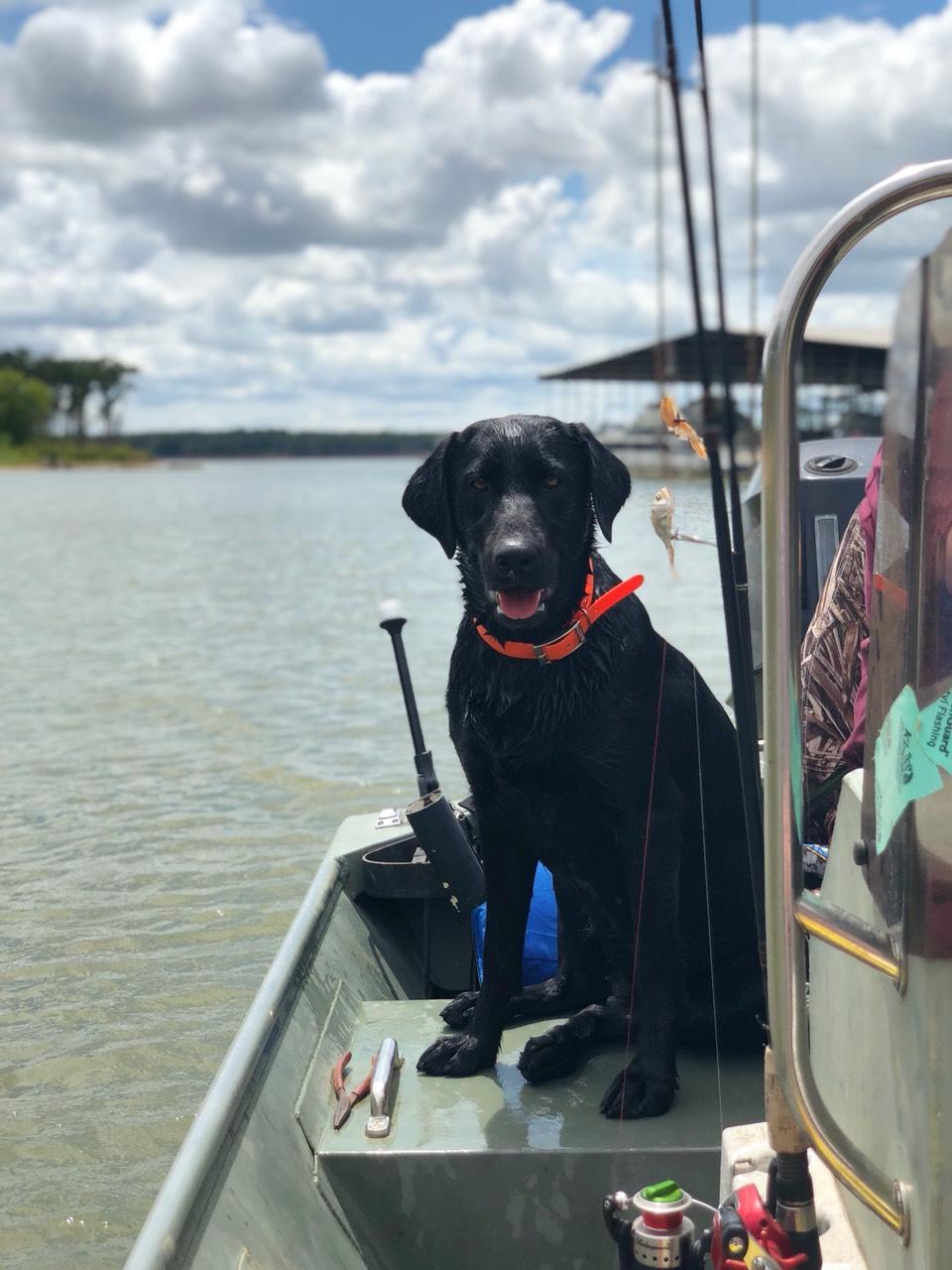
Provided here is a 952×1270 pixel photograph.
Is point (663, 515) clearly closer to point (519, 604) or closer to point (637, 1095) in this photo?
point (519, 604)

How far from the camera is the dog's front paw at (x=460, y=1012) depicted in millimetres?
3617

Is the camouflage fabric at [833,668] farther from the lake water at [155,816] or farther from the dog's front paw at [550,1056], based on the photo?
the dog's front paw at [550,1056]

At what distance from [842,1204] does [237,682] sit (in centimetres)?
1447

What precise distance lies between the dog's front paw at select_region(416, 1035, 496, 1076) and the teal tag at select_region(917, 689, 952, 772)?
6.91ft

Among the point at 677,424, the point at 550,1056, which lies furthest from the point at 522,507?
the point at 550,1056

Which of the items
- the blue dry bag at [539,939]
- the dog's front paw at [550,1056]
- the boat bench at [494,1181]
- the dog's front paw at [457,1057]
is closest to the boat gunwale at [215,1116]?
the boat bench at [494,1181]

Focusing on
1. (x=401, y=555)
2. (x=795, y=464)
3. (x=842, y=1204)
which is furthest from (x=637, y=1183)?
(x=401, y=555)

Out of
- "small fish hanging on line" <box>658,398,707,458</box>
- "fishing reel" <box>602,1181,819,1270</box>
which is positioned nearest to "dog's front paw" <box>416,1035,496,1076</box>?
"fishing reel" <box>602,1181,819,1270</box>

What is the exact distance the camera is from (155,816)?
9875 millimetres

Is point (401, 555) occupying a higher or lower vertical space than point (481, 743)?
lower

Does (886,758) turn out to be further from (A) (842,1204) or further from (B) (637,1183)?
(B) (637,1183)

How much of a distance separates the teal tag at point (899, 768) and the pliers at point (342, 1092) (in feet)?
6.04

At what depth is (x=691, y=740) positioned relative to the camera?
3.38 meters

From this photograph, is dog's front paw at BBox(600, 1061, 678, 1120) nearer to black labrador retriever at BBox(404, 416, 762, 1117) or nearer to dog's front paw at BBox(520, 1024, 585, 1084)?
black labrador retriever at BBox(404, 416, 762, 1117)
